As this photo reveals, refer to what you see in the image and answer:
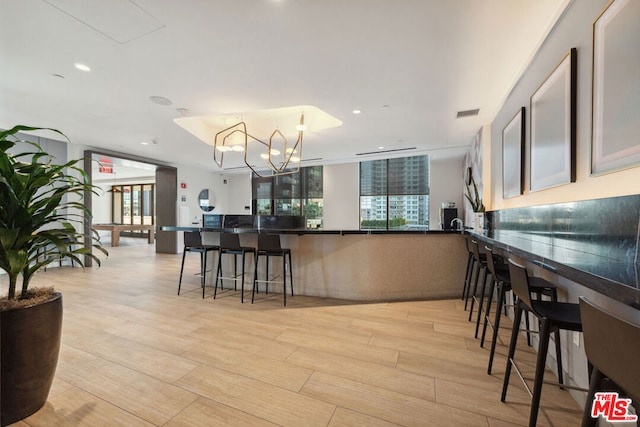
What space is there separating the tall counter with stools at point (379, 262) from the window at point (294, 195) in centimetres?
467

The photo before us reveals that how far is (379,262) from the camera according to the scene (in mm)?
3615

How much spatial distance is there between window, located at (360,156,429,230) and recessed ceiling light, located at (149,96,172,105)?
5.76 meters

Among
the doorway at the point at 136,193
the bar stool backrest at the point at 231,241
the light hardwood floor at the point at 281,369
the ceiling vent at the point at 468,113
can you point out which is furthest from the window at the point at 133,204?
the ceiling vent at the point at 468,113

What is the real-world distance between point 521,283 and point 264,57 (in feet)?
9.31

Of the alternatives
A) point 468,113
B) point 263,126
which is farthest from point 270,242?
point 468,113

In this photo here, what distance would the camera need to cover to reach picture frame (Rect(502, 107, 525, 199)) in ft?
9.60

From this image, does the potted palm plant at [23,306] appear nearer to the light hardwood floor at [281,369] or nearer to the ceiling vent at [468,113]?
the light hardwood floor at [281,369]

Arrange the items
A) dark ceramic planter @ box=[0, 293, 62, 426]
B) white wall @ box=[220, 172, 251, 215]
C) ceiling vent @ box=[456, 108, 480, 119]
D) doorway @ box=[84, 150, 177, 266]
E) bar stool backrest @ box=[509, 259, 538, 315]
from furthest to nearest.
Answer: white wall @ box=[220, 172, 251, 215], doorway @ box=[84, 150, 177, 266], ceiling vent @ box=[456, 108, 480, 119], dark ceramic planter @ box=[0, 293, 62, 426], bar stool backrest @ box=[509, 259, 538, 315]

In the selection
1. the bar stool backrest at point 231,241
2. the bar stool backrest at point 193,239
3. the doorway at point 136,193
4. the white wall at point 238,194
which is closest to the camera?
the bar stool backrest at point 231,241

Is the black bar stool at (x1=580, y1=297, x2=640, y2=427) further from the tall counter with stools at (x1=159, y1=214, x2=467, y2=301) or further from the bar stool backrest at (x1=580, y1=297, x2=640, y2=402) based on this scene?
the tall counter with stools at (x1=159, y1=214, x2=467, y2=301)

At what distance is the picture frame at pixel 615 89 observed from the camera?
4.44 ft

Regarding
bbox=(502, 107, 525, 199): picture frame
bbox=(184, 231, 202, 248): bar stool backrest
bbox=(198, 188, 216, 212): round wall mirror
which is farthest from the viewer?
bbox=(198, 188, 216, 212): round wall mirror

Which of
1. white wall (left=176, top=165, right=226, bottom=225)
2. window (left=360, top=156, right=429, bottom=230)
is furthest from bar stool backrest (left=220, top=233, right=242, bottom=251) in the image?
white wall (left=176, top=165, right=226, bottom=225)

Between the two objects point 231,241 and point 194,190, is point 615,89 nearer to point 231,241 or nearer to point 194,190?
point 231,241
